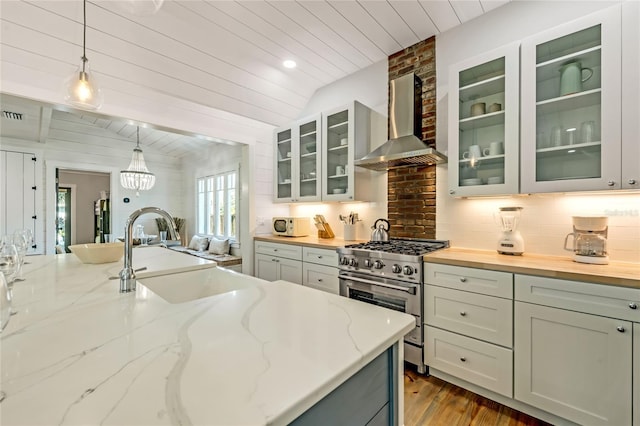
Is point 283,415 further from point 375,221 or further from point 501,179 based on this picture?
point 375,221

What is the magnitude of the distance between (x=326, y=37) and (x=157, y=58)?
1579 millimetres

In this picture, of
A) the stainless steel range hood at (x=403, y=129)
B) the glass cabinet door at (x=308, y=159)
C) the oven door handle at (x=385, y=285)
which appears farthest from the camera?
the glass cabinet door at (x=308, y=159)

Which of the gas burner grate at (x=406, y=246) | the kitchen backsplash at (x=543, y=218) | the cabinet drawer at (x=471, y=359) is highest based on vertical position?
the kitchen backsplash at (x=543, y=218)

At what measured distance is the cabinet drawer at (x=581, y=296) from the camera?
4.57 feet

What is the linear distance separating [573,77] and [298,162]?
8.45 ft

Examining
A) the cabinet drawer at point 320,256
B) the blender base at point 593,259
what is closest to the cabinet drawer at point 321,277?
the cabinet drawer at point 320,256

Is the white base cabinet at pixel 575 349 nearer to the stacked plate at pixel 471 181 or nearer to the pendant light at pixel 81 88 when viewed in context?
the stacked plate at pixel 471 181

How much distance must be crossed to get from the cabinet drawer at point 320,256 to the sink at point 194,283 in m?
1.25

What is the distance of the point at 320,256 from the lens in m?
2.86

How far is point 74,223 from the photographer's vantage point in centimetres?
745

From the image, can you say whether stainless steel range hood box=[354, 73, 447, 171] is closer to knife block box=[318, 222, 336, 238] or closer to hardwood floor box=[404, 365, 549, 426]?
knife block box=[318, 222, 336, 238]

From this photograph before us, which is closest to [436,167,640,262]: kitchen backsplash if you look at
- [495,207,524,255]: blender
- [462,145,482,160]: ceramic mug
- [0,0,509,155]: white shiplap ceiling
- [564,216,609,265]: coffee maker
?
[495,207,524,255]: blender

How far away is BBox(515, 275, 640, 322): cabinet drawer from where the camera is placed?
54.8 inches

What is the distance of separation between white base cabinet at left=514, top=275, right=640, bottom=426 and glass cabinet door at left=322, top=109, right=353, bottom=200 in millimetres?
1773
